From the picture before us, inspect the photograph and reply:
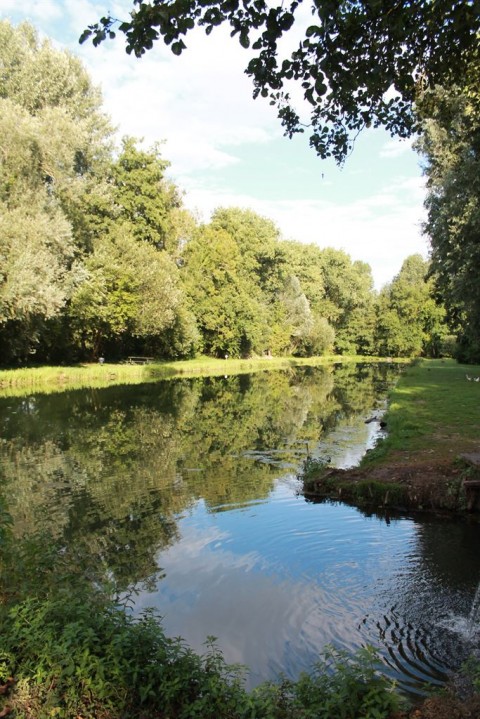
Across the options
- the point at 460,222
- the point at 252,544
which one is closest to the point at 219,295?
the point at 460,222

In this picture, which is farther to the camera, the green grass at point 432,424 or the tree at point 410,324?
the tree at point 410,324

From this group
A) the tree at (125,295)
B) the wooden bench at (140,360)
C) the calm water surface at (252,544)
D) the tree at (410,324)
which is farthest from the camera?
the tree at (410,324)

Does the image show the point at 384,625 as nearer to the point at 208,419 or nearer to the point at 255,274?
the point at 208,419

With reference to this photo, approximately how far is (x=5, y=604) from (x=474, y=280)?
17.8 m

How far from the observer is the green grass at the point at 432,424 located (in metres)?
15.6

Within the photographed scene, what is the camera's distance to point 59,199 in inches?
1629

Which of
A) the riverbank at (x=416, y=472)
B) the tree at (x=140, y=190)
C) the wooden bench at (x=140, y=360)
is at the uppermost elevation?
the tree at (x=140, y=190)

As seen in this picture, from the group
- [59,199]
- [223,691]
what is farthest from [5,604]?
[59,199]

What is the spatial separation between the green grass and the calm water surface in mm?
1689

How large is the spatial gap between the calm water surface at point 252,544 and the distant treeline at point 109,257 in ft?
58.3

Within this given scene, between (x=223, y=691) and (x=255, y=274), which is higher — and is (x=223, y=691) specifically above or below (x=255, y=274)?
below

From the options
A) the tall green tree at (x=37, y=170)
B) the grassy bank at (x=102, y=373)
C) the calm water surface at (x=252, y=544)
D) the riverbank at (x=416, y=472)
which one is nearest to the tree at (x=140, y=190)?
the tall green tree at (x=37, y=170)

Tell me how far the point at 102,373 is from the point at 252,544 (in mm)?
36771

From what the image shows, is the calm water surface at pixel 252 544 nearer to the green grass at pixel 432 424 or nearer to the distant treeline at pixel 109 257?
the green grass at pixel 432 424
